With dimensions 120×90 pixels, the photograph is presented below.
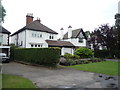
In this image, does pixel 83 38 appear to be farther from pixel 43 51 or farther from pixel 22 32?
pixel 43 51

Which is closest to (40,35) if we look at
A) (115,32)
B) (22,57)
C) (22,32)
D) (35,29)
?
(35,29)

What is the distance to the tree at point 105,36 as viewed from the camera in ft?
93.9

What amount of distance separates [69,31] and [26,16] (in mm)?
12203

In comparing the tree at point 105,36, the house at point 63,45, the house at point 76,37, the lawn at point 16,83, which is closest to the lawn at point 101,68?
the lawn at point 16,83

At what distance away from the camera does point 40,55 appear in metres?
16.1

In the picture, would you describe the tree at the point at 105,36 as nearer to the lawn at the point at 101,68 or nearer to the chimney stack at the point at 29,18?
the lawn at the point at 101,68

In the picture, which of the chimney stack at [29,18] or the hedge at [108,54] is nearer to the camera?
the chimney stack at [29,18]

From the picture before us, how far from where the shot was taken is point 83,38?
34.6 meters

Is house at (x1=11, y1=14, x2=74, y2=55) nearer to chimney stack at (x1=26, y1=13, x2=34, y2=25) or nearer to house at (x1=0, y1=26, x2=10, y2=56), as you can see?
chimney stack at (x1=26, y1=13, x2=34, y2=25)

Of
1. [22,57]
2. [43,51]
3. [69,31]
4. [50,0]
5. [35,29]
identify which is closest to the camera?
[50,0]

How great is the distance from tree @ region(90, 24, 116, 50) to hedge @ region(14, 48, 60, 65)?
1812cm

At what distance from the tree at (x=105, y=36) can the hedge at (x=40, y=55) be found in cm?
1812

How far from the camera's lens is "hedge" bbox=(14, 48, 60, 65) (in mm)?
14461

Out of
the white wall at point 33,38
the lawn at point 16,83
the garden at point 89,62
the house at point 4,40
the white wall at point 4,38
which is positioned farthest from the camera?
the white wall at point 33,38
